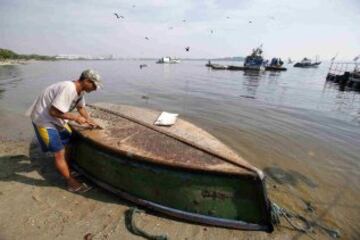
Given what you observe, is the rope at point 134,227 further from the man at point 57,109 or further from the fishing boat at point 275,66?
the fishing boat at point 275,66

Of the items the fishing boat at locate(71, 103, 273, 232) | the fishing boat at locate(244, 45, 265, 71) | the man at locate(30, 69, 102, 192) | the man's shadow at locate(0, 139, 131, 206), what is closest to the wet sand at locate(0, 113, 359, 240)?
the man's shadow at locate(0, 139, 131, 206)

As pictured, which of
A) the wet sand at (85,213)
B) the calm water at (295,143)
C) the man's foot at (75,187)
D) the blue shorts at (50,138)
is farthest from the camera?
the calm water at (295,143)

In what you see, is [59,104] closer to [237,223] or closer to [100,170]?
[100,170]

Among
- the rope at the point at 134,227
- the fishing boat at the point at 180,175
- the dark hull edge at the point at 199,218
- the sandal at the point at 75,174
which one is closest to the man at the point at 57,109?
the fishing boat at the point at 180,175

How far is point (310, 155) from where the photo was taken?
760cm

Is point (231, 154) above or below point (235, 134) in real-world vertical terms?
above

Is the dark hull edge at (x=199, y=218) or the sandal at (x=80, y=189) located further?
the sandal at (x=80, y=189)

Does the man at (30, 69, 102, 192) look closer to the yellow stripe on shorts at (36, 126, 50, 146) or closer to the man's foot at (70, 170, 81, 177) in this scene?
the yellow stripe on shorts at (36, 126, 50, 146)

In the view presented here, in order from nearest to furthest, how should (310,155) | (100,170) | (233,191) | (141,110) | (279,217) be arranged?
1. (233,191)
2. (279,217)
3. (100,170)
4. (141,110)
5. (310,155)

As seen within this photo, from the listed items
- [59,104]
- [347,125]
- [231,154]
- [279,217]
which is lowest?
[347,125]

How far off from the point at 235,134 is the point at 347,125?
6512 mm

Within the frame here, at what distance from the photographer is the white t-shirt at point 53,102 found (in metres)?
3.78

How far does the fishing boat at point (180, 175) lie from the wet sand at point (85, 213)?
169mm

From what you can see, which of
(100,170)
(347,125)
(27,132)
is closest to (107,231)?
(100,170)
